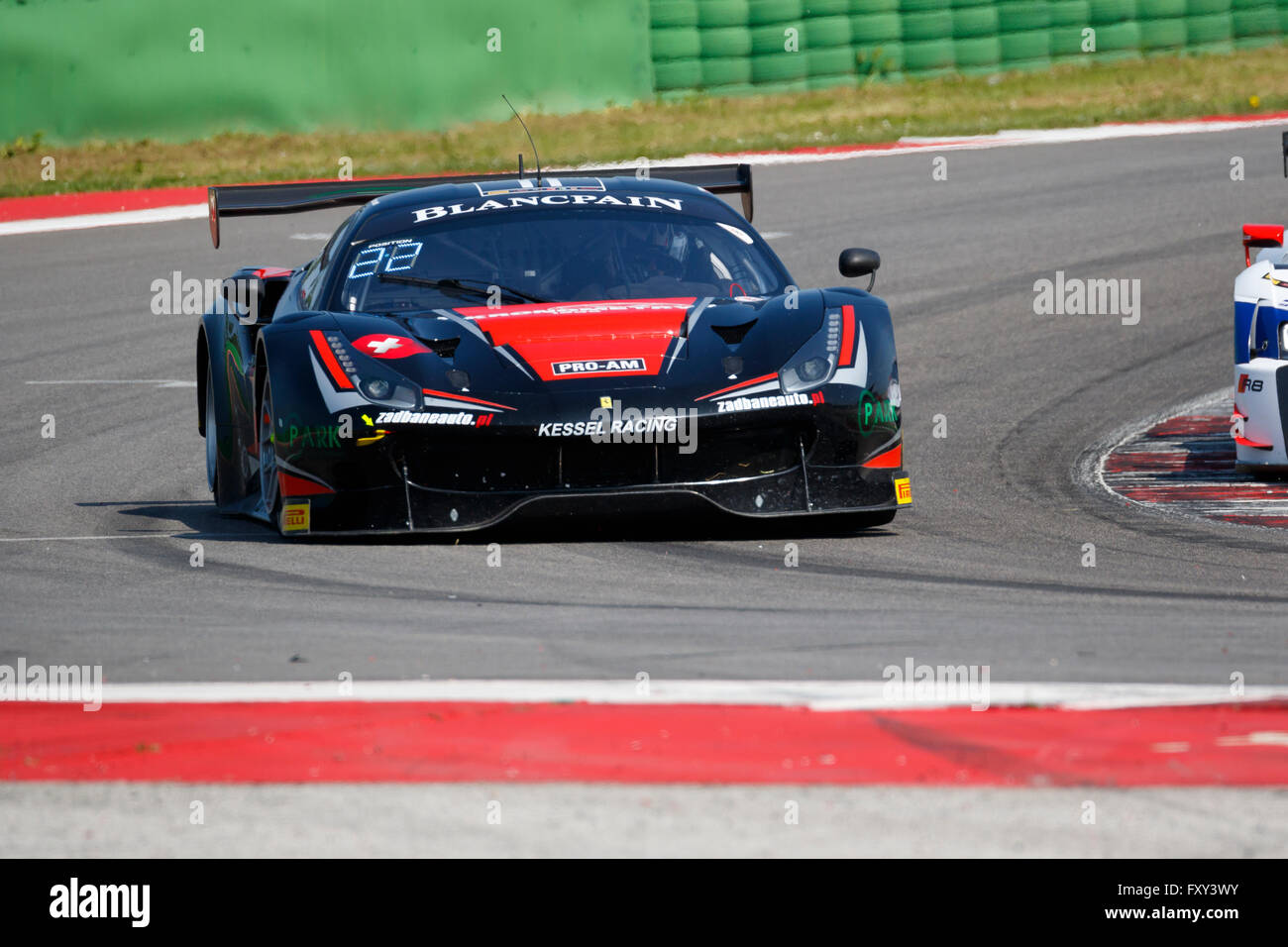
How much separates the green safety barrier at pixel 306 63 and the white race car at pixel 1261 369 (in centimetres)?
1638

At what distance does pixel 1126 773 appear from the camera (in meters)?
3.35

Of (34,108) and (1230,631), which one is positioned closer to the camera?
(1230,631)

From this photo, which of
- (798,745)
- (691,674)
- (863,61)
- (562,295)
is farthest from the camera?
(863,61)

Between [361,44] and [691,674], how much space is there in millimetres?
19878

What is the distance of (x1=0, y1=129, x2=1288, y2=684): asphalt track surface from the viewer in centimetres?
446

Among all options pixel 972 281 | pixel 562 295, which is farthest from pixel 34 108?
pixel 562 295

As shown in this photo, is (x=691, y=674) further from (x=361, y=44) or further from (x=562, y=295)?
(x=361, y=44)

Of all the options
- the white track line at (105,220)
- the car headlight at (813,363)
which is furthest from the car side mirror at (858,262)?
the white track line at (105,220)

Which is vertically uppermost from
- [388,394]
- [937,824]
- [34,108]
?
[34,108]

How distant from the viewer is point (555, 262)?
7156mm

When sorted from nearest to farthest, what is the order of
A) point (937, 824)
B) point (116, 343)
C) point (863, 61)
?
point (937, 824) < point (116, 343) < point (863, 61)

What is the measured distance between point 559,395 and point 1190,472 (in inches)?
133

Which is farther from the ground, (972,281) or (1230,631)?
(972,281)

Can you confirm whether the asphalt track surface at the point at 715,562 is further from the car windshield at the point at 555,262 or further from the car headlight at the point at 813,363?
the car windshield at the point at 555,262
